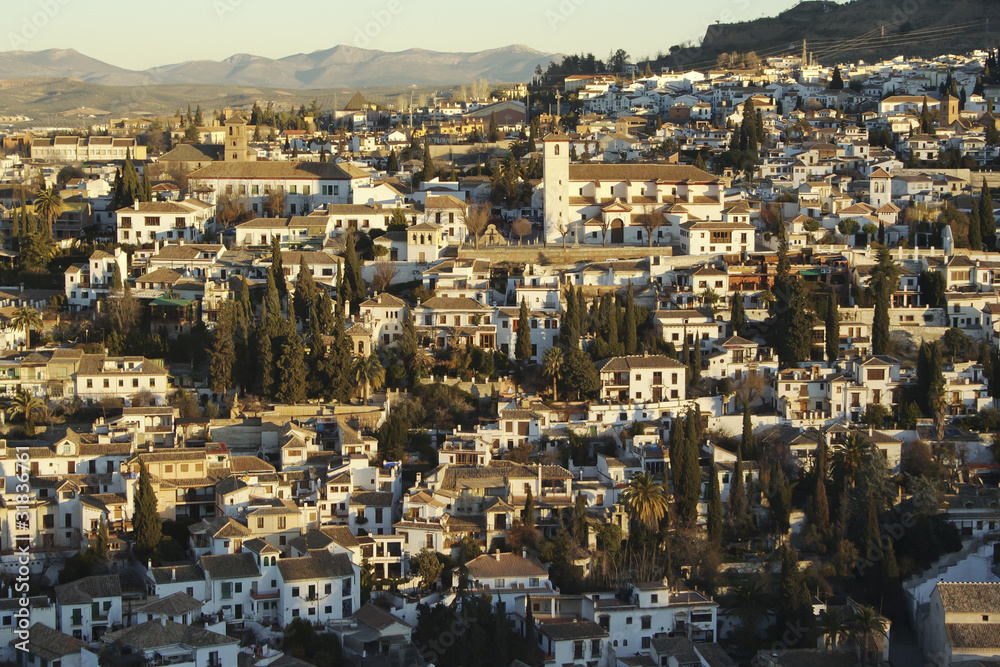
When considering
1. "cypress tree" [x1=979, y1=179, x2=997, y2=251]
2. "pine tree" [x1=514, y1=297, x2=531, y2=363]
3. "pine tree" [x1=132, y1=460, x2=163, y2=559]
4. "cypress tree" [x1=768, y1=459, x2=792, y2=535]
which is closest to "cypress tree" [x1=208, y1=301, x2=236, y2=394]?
"pine tree" [x1=132, y1=460, x2=163, y2=559]

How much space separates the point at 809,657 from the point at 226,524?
10.3m

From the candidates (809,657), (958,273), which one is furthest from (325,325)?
(958,273)

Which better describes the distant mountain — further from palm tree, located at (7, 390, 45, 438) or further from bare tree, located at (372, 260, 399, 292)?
palm tree, located at (7, 390, 45, 438)

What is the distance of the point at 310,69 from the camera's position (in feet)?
425

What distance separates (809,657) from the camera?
24047 millimetres

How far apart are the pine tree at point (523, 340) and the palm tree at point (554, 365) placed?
42.1 inches

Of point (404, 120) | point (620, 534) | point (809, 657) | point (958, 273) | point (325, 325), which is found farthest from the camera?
point (404, 120)

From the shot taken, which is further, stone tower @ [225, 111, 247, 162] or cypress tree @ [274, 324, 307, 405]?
stone tower @ [225, 111, 247, 162]

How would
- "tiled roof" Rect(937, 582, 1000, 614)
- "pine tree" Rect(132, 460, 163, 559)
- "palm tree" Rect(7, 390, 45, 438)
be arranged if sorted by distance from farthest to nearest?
1. "palm tree" Rect(7, 390, 45, 438)
2. "pine tree" Rect(132, 460, 163, 559)
3. "tiled roof" Rect(937, 582, 1000, 614)

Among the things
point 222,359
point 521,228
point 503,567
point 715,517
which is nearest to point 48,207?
point 222,359

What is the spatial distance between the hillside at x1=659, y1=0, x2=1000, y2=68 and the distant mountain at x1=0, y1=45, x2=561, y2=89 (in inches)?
1358

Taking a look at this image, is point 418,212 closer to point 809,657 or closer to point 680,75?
point 809,657

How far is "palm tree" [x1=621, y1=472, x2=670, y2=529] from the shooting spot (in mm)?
26484

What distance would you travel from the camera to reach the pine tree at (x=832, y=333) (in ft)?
104
